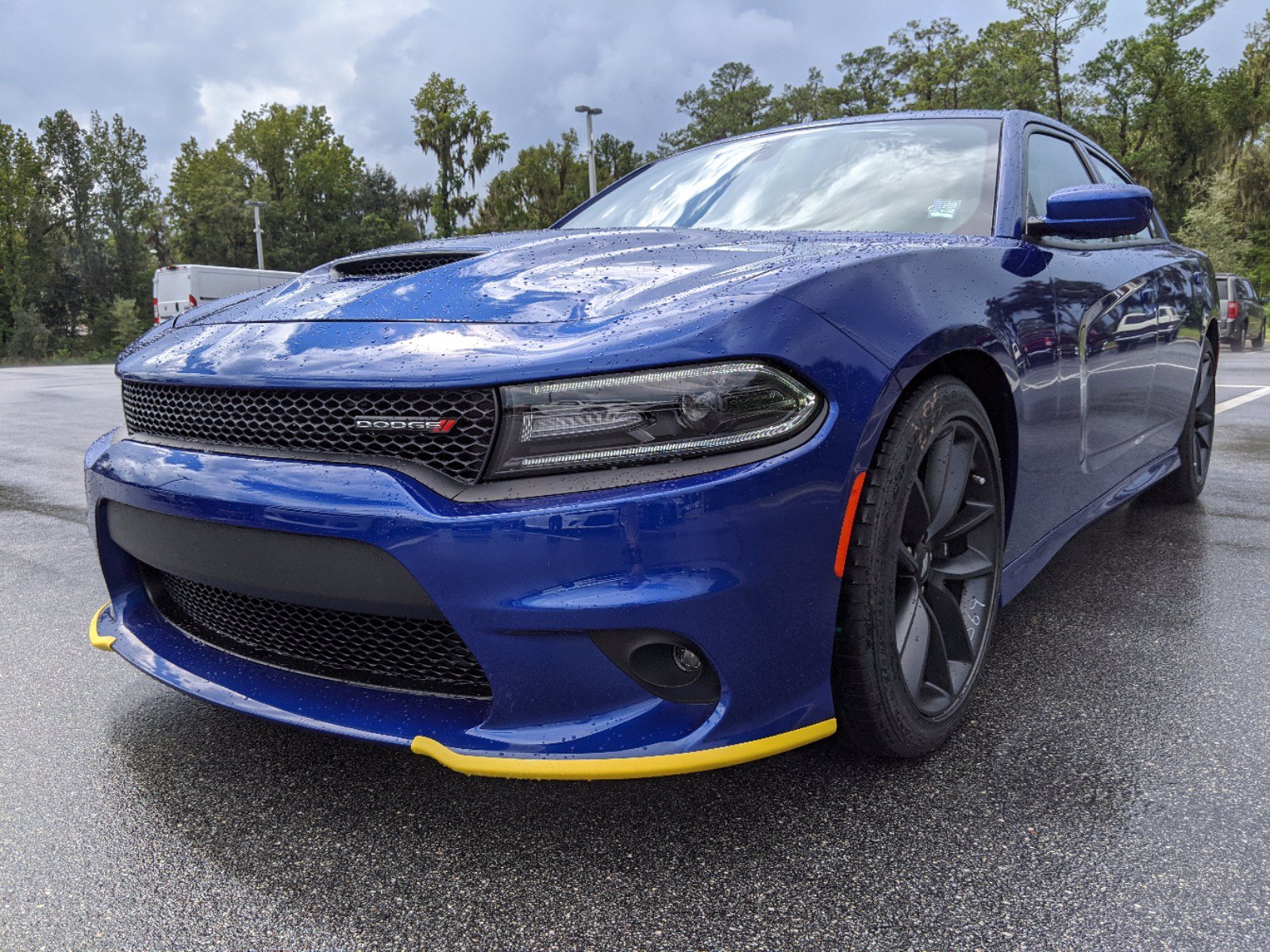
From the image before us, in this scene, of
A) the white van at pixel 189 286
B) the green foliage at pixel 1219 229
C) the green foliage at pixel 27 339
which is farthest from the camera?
the green foliage at pixel 27 339

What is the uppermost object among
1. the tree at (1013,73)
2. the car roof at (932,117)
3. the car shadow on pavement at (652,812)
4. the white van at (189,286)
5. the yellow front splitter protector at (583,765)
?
the tree at (1013,73)

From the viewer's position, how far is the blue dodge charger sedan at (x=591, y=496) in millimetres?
1445

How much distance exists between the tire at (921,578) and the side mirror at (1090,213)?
0.66 m

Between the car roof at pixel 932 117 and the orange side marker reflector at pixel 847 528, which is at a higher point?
the car roof at pixel 932 117

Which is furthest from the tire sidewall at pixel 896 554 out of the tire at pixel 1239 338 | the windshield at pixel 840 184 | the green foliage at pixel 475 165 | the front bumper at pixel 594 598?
the green foliage at pixel 475 165

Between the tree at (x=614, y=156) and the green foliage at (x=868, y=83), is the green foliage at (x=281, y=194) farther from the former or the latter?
the green foliage at (x=868, y=83)

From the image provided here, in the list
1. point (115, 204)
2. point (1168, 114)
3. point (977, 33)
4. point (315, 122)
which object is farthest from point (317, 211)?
point (1168, 114)

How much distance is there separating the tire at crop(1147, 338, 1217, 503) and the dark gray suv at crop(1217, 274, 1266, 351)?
14.9 meters

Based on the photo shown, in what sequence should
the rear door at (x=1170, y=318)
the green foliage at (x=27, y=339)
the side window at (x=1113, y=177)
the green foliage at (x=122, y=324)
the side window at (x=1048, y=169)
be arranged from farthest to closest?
the green foliage at (x=122, y=324)
the green foliage at (x=27, y=339)
the side window at (x=1113, y=177)
the rear door at (x=1170, y=318)
the side window at (x=1048, y=169)

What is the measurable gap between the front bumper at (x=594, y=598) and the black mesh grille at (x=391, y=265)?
2.18 feet

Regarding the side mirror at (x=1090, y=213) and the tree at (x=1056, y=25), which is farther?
the tree at (x=1056, y=25)

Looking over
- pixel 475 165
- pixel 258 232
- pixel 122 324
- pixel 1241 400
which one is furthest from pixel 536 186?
pixel 1241 400

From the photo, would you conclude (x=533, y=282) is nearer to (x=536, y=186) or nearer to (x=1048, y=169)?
(x=1048, y=169)

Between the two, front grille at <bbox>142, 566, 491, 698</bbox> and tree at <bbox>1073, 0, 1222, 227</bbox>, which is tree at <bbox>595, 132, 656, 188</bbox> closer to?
tree at <bbox>1073, 0, 1222, 227</bbox>
